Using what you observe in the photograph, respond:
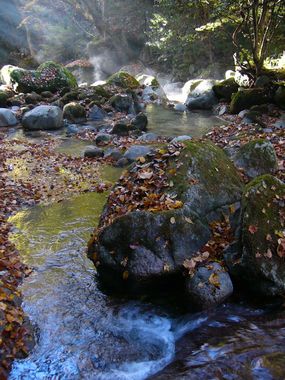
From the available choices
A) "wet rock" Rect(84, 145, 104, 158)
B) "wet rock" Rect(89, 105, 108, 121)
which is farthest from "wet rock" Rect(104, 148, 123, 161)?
"wet rock" Rect(89, 105, 108, 121)

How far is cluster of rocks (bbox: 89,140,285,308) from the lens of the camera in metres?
4.30

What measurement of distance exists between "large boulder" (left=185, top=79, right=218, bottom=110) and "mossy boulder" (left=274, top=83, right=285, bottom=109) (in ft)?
16.3

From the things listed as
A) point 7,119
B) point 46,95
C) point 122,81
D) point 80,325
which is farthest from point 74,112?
point 80,325

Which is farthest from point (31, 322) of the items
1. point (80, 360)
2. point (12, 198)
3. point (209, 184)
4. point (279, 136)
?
point (279, 136)

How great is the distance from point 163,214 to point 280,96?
38.1ft

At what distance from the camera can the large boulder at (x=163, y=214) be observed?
4.42m

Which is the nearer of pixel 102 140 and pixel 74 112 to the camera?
pixel 102 140

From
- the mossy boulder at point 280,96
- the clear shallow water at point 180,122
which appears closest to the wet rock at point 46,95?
the clear shallow water at point 180,122

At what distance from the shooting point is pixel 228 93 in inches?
733

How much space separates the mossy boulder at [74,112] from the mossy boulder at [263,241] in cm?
1356

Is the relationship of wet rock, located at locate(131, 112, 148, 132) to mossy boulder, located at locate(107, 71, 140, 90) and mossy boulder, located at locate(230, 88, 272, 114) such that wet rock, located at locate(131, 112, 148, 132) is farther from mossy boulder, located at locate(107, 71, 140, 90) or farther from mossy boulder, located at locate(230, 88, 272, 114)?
mossy boulder, located at locate(107, 71, 140, 90)

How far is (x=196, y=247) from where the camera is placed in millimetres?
4574

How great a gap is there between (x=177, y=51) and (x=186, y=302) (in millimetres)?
27434

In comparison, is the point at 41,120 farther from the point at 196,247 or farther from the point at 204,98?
the point at 196,247
